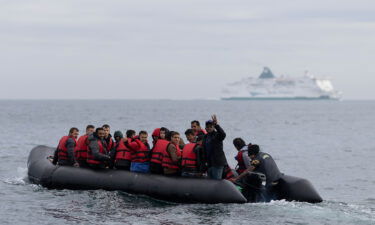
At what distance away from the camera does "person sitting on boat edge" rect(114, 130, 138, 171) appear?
54.1 ft

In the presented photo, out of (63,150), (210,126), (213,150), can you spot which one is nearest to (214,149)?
(213,150)

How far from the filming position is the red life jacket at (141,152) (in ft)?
53.7

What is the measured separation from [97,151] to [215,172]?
310 centimetres

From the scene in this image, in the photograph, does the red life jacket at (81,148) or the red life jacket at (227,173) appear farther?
the red life jacket at (81,148)

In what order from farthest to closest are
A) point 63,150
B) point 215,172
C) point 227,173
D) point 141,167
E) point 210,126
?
1. point 63,150
2. point 141,167
3. point 227,173
4. point 215,172
5. point 210,126

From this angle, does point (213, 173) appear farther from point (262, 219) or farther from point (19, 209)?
point (19, 209)

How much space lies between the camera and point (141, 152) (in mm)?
16406

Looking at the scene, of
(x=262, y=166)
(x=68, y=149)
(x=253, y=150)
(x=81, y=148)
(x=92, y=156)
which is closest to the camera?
(x=253, y=150)

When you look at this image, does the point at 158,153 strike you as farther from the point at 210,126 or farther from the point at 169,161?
the point at 210,126

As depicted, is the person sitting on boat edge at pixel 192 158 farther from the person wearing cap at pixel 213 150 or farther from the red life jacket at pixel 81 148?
the red life jacket at pixel 81 148

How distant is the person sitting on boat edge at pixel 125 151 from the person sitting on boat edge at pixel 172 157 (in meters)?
0.88

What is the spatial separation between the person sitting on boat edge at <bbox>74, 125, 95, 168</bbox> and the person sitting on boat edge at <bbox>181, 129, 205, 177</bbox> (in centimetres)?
279

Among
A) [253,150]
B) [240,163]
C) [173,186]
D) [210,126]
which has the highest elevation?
[210,126]

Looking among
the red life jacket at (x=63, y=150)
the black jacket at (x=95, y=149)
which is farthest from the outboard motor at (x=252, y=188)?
the red life jacket at (x=63, y=150)
